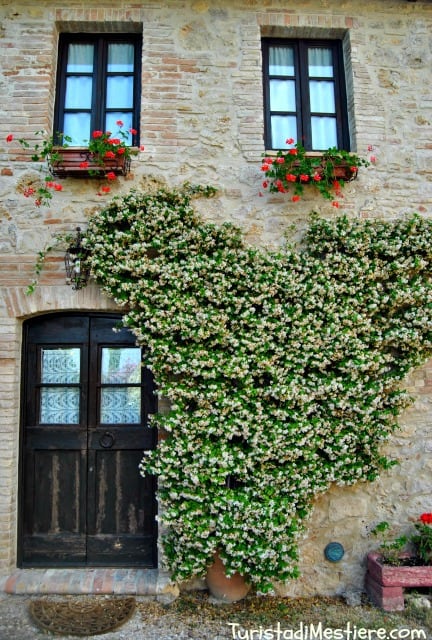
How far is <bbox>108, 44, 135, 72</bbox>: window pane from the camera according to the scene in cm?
465

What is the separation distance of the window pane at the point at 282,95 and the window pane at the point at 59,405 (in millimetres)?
3326

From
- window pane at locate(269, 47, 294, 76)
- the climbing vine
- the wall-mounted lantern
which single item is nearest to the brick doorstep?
the climbing vine

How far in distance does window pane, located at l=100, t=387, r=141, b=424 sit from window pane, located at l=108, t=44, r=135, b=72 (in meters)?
3.11

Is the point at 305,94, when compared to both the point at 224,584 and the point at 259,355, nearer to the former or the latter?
the point at 259,355

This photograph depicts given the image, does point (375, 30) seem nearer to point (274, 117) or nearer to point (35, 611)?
point (274, 117)

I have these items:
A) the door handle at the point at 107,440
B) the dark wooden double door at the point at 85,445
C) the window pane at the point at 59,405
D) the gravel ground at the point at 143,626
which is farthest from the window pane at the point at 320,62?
the gravel ground at the point at 143,626

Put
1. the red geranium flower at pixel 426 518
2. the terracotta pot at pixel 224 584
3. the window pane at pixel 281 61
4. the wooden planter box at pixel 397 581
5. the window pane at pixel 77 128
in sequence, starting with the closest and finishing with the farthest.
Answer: the wooden planter box at pixel 397 581, the terracotta pot at pixel 224 584, the red geranium flower at pixel 426 518, the window pane at pixel 77 128, the window pane at pixel 281 61

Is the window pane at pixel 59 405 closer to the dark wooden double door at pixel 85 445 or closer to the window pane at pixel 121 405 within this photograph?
the dark wooden double door at pixel 85 445

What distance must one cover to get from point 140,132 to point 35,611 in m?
4.01

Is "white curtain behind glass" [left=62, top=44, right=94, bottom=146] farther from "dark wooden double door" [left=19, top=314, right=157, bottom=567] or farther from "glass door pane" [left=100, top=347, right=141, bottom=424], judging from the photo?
"glass door pane" [left=100, top=347, right=141, bottom=424]

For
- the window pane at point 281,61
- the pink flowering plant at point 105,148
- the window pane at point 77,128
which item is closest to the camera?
the pink flowering plant at point 105,148

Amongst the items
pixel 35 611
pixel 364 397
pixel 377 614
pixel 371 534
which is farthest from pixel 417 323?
pixel 35 611

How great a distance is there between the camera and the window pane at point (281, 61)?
4.74 metres

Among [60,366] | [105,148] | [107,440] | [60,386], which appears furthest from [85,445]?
[105,148]
